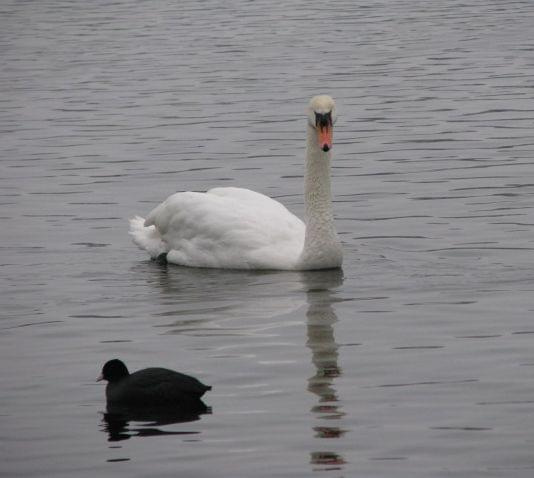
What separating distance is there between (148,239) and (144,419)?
5718 millimetres

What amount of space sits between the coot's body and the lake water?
0.40 feet

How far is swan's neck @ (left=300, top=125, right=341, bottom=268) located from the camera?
14008 millimetres

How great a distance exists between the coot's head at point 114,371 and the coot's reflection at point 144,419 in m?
0.20

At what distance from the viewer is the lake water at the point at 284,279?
9039 millimetres

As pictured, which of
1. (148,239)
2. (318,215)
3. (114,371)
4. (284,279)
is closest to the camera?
(114,371)

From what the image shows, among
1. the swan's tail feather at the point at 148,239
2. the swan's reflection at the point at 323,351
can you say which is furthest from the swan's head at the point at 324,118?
the swan's tail feather at the point at 148,239

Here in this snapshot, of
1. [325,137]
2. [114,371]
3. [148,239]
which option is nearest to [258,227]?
[325,137]

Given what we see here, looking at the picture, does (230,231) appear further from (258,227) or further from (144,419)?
(144,419)

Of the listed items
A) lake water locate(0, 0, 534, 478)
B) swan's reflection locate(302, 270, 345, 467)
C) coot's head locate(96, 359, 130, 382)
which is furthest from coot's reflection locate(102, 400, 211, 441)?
swan's reflection locate(302, 270, 345, 467)

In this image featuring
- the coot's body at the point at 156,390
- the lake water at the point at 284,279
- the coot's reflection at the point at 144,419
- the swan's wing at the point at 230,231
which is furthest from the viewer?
the swan's wing at the point at 230,231

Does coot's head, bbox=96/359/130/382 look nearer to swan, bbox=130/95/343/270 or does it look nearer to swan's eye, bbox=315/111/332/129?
swan, bbox=130/95/343/270

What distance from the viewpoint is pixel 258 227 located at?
14.3 m

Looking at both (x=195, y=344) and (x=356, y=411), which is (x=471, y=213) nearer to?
(x=195, y=344)

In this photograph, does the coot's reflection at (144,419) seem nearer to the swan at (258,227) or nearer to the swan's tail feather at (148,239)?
the swan at (258,227)
